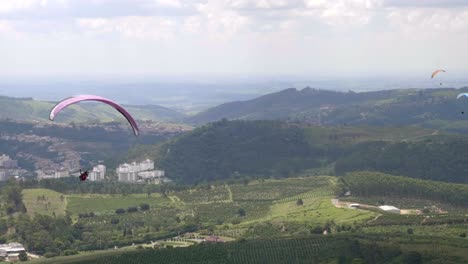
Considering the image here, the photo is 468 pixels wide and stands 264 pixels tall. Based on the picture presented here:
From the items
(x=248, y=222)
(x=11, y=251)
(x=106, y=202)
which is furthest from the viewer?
(x=106, y=202)

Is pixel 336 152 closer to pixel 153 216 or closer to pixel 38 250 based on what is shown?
pixel 153 216

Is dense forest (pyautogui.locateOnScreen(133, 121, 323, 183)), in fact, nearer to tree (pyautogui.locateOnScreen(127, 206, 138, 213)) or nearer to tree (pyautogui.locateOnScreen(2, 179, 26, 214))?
tree (pyautogui.locateOnScreen(127, 206, 138, 213))

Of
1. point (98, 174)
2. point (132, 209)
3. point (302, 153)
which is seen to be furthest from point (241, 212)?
point (302, 153)

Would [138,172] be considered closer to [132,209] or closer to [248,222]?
[132,209]

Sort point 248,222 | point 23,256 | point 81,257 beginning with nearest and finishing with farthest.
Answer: point 81,257 < point 23,256 < point 248,222

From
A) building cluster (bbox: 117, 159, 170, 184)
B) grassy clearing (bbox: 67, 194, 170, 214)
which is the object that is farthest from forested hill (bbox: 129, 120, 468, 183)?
grassy clearing (bbox: 67, 194, 170, 214)

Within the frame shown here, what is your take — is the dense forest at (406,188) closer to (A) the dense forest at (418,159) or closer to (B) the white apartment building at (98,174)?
(A) the dense forest at (418,159)
